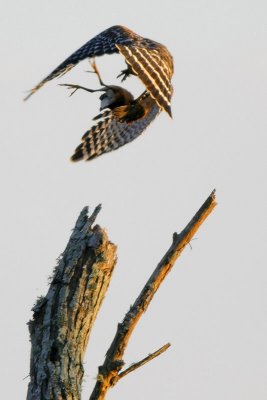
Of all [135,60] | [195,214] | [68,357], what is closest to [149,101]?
[135,60]

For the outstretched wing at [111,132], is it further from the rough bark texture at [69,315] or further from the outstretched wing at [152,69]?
the rough bark texture at [69,315]

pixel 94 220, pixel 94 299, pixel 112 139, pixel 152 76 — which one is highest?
pixel 112 139

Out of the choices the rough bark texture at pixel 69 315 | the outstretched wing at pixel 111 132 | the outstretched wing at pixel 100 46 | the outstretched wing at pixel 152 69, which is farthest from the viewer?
the outstretched wing at pixel 111 132

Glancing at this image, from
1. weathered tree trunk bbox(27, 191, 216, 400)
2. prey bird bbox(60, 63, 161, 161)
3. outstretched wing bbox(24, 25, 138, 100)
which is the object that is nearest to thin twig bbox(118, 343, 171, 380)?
weathered tree trunk bbox(27, 191, 216, 400)

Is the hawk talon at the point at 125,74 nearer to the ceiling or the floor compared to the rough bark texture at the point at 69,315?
nearer to the ceiling

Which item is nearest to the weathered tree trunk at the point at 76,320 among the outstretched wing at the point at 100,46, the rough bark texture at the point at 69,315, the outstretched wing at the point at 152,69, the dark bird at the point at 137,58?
the rough bark texture at the point at 69,315

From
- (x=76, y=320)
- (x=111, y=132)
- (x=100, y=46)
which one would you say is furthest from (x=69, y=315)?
(x=111, y=132)

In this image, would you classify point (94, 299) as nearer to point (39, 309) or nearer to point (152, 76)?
point (39, 309)
